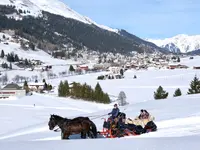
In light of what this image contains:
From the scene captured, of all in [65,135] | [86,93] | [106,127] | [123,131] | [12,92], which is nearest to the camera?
[65,135]

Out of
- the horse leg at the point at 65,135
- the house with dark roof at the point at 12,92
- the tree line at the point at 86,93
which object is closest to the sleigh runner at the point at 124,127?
the horse leg at the point at 65,135

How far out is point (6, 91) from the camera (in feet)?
315

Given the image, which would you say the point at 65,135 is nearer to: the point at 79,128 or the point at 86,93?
the point at 79,128

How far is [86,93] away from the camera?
82.2m

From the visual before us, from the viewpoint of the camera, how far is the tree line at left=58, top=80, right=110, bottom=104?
79.2 metres

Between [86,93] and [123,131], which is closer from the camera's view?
[123,131]

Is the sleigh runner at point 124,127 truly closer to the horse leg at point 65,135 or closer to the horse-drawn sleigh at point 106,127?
the horse-drawn sleigh at point 106,127

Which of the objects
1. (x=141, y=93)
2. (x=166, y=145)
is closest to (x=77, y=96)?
(x=141, y=93)

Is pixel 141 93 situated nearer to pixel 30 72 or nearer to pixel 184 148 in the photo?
pixel 184 148

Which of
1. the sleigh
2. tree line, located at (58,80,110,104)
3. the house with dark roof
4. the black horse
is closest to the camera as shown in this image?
the black horse

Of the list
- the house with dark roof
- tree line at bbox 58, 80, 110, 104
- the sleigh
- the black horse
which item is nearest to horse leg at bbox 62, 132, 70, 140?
the black horse

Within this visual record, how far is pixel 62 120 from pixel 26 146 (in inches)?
137

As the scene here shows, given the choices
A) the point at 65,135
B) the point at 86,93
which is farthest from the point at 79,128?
the point at 86,93

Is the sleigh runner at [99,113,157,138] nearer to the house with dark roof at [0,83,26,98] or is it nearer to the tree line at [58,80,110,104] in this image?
the tree line at [58,80,110,104]
